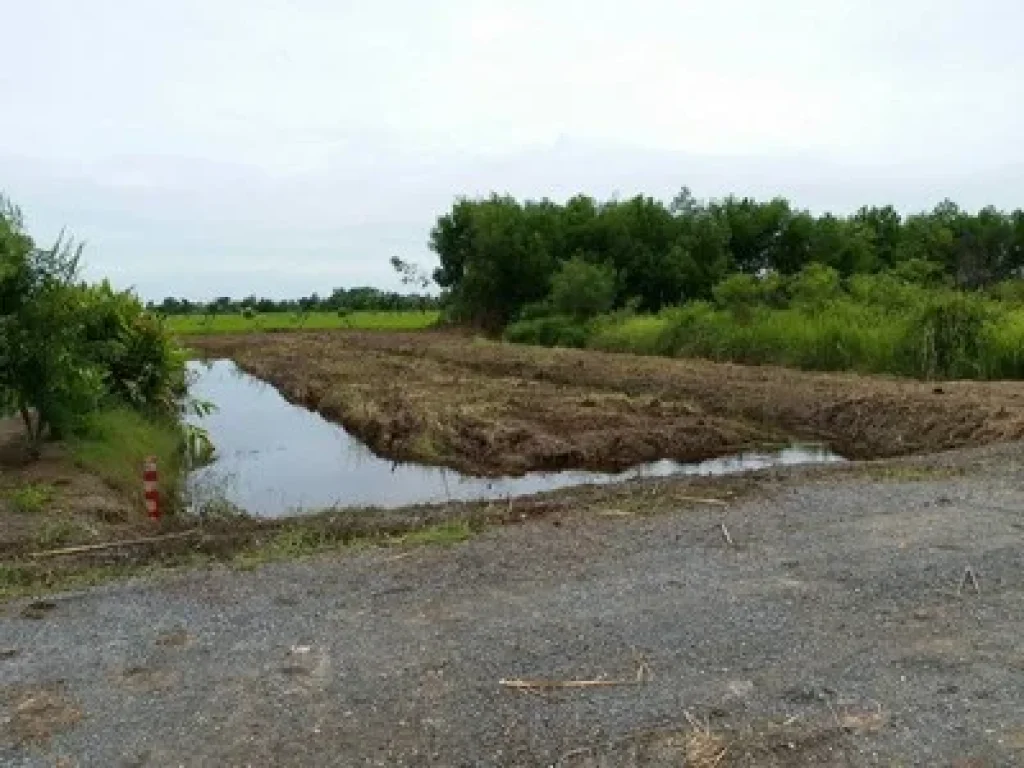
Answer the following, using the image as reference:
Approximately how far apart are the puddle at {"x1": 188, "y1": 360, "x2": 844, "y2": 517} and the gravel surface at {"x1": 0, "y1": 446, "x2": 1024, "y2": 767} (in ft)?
13.9

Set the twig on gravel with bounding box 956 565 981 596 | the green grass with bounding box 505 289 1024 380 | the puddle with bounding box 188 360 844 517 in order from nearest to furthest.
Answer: the twig on gravel with bounding box 956 565 981 596 → the puddle with bounding box 188 360 844 517 → the green grass with bounding box 505 289 1024 380

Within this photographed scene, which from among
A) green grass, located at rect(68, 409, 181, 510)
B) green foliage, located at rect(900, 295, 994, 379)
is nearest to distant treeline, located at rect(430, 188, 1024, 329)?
green foliage, located at rect(900, 295, 994, 379)

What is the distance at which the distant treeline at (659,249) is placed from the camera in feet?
141

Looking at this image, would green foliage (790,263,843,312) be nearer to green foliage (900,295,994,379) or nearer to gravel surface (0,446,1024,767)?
green foliage (900,295,994,379)

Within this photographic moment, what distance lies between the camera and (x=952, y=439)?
559 inches

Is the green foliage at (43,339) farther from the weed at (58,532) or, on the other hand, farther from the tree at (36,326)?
the weed at (58,532)

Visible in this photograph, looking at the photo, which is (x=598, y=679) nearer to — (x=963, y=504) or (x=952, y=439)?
(x=963, y=504)

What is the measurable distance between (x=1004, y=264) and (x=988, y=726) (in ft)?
165

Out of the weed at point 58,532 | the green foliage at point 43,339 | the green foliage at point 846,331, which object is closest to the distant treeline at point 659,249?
the green foliage at point 846,331

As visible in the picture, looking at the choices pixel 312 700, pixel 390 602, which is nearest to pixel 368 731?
pixel 312 700

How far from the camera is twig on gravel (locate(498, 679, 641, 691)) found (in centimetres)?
502

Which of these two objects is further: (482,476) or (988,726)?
(482,476)

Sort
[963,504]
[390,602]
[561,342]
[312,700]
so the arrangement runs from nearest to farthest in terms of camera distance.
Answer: [312,700] → [390,602] → [963,504] → [561,342]

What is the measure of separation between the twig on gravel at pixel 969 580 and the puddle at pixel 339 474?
5090mm
